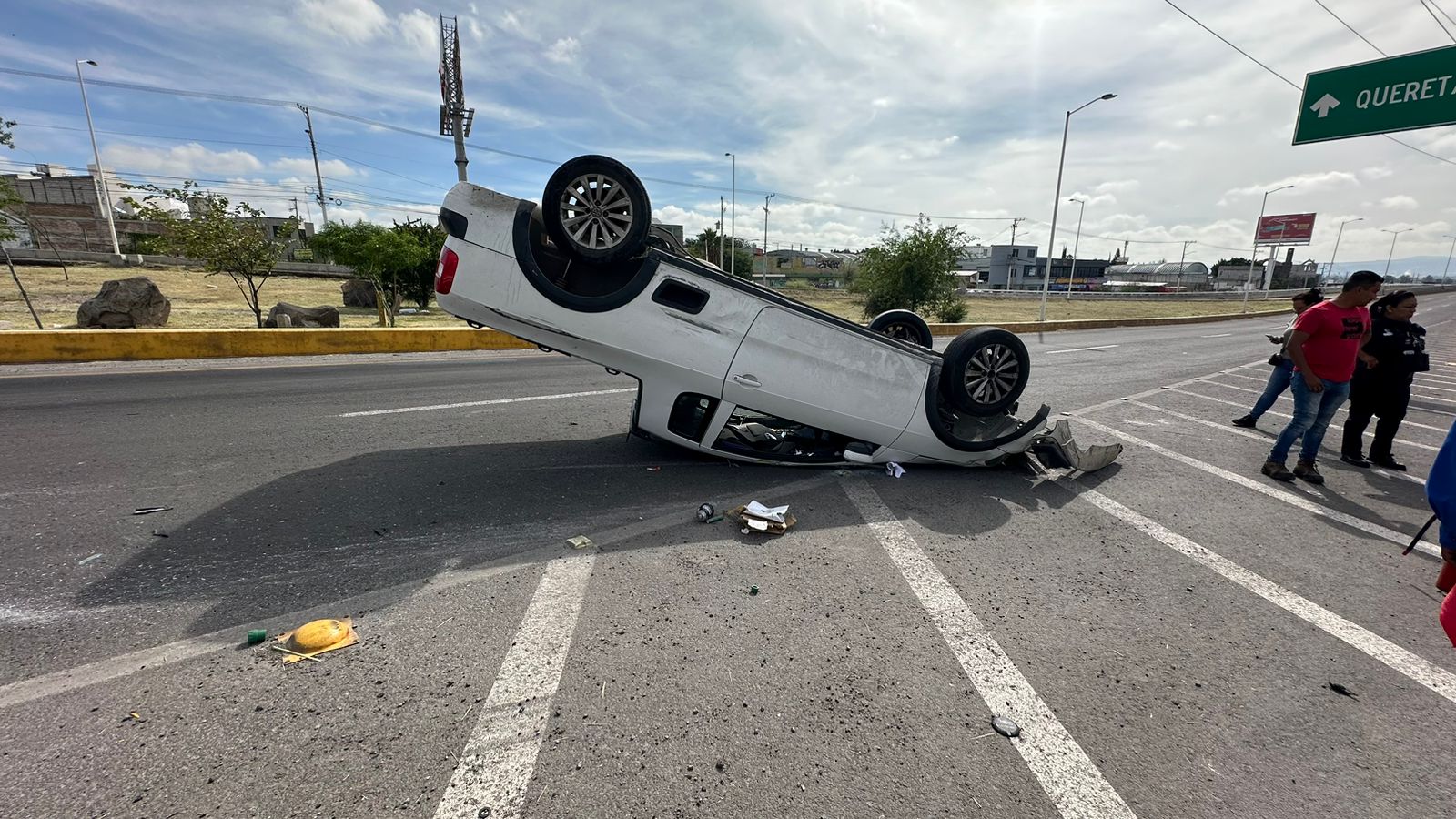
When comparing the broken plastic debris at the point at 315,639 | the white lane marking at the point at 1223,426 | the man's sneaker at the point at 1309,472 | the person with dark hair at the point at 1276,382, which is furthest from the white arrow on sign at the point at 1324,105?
the broken plastic debris at the point at 315,639

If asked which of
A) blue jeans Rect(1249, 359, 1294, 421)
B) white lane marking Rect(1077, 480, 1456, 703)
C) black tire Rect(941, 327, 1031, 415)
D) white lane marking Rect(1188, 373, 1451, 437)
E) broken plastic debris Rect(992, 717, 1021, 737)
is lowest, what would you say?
white lane marking Rect(1077, 480, 1456, 703)

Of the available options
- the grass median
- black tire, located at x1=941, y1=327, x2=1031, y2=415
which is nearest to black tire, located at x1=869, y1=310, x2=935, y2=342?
black tire, located at x1=941, y1=327, x2=1031, y2=415

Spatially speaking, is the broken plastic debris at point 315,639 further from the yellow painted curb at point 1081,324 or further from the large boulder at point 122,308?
the large boulder at point 122,308

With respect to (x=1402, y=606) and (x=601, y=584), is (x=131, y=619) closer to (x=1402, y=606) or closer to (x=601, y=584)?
(x=601, y=584)

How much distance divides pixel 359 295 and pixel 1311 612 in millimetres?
28659

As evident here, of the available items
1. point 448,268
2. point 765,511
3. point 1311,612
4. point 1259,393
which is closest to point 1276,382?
point 1259,393

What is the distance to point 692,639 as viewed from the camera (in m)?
2.65

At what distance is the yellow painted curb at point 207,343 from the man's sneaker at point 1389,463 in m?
9.10

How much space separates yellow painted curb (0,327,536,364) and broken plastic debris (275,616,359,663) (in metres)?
5.06

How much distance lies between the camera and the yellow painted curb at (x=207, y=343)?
8820 millimetres

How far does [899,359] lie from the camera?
469cm

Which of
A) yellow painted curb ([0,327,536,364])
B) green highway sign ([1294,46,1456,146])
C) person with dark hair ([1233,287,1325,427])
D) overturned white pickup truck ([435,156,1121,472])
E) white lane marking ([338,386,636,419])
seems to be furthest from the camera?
green highway sign ([1294,46,1456,146])

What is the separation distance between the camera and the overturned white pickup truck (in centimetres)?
394

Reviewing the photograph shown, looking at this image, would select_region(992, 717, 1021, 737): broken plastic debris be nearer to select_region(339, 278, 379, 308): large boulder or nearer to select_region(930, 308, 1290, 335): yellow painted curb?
select_region(930, 308, 1290, 335): yellow painted curb
